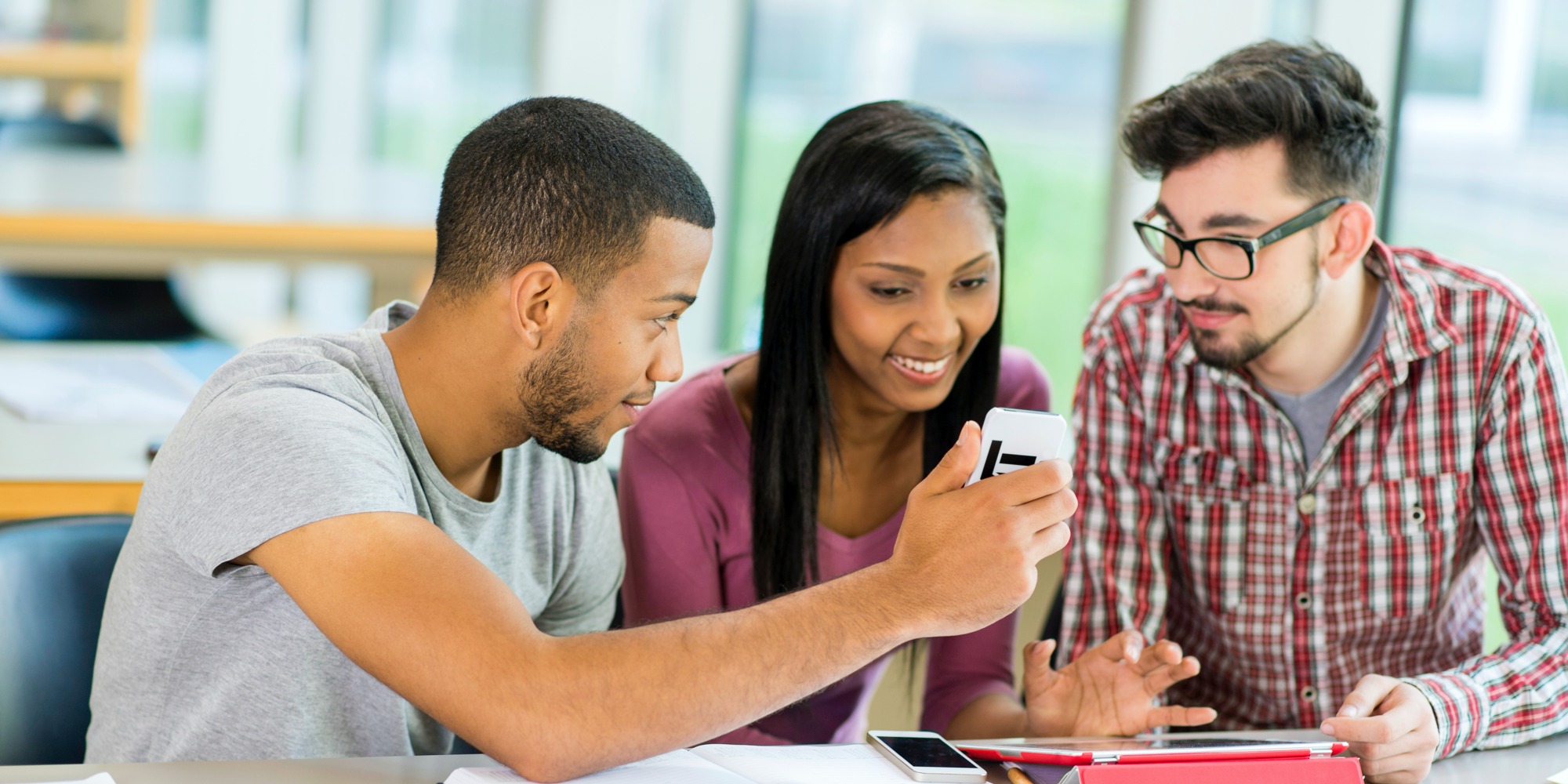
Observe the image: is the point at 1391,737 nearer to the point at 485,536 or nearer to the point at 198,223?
the point at 485,536

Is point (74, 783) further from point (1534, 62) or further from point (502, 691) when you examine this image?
point (1534, 62)

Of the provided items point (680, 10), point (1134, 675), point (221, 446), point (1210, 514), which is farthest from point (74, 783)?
point (680, 10)

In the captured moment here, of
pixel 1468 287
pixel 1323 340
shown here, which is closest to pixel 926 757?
pixel 1323 340

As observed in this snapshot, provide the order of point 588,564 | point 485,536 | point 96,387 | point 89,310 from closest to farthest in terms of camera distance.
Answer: point 485,536, point 588,564, point 96,387, point 89,310

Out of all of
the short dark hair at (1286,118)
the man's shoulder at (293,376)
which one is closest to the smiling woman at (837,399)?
the short dark hair at (1286,118)

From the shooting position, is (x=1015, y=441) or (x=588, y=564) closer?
(x=1015, y=441)

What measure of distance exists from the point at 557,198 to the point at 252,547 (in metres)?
0.38

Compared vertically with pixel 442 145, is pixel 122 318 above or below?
below

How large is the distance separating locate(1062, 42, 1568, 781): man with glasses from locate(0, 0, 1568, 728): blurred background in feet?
0.81

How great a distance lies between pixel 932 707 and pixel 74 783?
40.4 inches

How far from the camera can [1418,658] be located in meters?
1.71

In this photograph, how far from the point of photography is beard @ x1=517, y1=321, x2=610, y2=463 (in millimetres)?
1230

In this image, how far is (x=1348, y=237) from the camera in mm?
1666

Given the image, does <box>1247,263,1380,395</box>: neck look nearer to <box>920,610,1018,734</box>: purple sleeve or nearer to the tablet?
<box>920,610,1018,734</box>: purple sleeve
